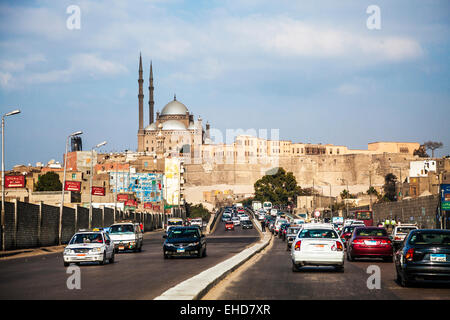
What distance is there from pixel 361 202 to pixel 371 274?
132259 mm

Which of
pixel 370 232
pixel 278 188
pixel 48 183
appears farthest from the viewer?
pixel 278 188

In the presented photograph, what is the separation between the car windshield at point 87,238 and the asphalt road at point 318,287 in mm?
7982

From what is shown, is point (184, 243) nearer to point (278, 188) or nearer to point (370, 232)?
point (370, 232)

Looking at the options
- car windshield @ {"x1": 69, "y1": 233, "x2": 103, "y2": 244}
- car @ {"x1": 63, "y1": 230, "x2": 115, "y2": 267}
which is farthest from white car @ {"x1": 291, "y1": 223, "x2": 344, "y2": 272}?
car windshield @ {"x1": 69, "y1": 233, "x2": 103, "y2": 244}

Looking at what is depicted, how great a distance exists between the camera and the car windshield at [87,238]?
2789 cm

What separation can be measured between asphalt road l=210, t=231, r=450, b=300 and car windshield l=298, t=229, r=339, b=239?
1.12 m

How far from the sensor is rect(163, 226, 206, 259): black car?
31.2 metres

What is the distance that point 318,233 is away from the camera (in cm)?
2247

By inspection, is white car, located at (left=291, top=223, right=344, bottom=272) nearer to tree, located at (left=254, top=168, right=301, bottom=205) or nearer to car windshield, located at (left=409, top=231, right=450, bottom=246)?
car windshield, located at (left=409, top=231, right=450, bottom=246)

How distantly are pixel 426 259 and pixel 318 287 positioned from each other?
100 inches

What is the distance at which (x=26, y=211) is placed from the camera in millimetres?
44594

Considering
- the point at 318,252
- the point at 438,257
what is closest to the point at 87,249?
the point at 318,252
